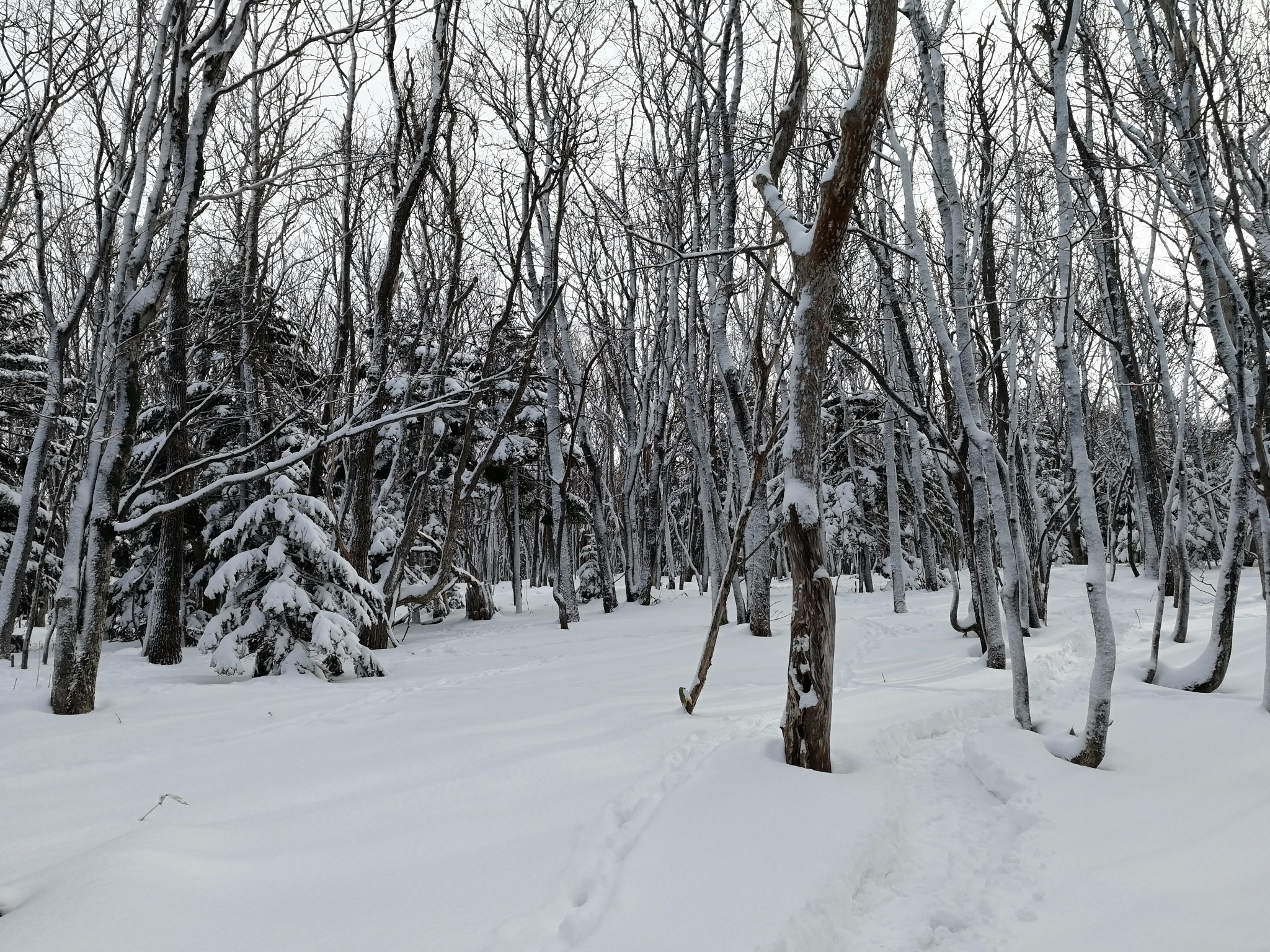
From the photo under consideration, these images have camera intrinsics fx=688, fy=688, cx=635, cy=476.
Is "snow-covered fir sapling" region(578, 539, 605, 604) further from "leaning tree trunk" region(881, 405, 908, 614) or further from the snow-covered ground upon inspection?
the snow-covered ground

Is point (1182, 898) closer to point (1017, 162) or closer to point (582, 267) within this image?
point (1017, 162)

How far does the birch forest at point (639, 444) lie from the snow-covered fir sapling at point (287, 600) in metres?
0.05

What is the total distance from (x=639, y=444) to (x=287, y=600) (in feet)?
28.2

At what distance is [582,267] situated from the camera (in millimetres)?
15633

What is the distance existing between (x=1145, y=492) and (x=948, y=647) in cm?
634

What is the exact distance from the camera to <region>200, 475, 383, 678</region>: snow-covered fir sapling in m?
7.46

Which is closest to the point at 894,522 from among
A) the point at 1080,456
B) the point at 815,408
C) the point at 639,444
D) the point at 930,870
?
the point at 639,444

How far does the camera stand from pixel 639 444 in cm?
1488

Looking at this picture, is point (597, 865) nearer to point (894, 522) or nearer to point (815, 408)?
point (815, 408)

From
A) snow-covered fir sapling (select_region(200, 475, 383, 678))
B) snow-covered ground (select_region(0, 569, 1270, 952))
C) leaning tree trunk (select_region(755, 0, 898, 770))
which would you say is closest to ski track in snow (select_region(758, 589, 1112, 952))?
snow-covered ground (select_region(0, 569, 1270, 952))

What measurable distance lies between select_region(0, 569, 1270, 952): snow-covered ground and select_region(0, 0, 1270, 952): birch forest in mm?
41

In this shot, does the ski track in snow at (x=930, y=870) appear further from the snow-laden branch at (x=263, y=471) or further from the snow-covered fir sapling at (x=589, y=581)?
the snow-covered fir sapling at (x=589, y=581)

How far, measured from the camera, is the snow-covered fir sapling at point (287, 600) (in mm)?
7461

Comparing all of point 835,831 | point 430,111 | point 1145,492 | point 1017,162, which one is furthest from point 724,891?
point 1145,492
